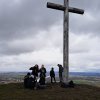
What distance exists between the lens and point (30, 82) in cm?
2645

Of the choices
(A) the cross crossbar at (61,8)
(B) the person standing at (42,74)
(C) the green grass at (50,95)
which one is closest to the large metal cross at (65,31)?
(A) the cross crossbar at (61,8)

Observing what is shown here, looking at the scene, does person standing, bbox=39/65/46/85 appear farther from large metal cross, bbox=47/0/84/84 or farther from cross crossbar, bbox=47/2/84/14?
cross crossbar, bbox=47/2/84/14

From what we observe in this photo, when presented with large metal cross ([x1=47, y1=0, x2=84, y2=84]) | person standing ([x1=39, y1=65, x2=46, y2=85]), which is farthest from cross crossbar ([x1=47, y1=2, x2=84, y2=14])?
person standing ([x1=39, y1=65, x2=46, y2=85])

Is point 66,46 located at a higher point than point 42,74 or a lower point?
higher

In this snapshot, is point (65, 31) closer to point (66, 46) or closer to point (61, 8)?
point (66, 46)

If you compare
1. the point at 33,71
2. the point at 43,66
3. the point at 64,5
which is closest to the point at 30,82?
the point at 33,71

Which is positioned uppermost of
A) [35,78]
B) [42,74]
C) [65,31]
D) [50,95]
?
[65,31]

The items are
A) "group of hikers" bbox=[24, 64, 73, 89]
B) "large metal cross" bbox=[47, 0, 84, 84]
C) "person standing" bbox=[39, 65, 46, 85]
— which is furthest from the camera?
"person standing" bbox=[39, 65, 46, 85]

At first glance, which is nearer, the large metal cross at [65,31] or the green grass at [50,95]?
the green grass at [50,95]

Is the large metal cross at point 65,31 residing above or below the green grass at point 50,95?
above

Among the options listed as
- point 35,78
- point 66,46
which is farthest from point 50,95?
point 66,46

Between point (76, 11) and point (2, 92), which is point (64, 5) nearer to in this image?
point (76, 11)

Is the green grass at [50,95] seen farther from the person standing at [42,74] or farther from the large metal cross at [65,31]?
the person standing at [42,74]

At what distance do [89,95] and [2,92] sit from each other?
6.37 metres
